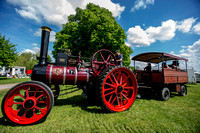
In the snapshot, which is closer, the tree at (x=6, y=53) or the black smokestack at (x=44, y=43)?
the black smokestack at (x=44, y=43)

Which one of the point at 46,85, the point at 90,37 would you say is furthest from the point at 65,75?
the point at 90,37

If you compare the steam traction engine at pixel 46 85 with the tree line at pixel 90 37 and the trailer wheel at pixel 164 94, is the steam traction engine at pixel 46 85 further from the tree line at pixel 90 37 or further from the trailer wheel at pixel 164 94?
the tree line at pixel 90 37

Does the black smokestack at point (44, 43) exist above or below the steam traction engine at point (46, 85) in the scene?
above

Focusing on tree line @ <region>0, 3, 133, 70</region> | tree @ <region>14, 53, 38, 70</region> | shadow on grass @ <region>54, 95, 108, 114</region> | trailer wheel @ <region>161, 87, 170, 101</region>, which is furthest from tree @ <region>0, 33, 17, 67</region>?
tree @ <region>14, 53, 38, 70</region>

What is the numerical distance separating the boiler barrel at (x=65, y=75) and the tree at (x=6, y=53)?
18.2m

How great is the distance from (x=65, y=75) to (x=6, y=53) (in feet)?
64.6

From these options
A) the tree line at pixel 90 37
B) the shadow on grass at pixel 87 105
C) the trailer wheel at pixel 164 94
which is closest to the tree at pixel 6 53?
the tree line at pixel 90 37

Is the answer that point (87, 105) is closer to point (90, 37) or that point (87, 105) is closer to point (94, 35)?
point (94, 35)

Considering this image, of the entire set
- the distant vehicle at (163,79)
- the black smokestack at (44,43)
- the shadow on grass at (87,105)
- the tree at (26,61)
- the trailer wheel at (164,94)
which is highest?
the tree at (26,61)

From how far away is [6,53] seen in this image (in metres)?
16.5

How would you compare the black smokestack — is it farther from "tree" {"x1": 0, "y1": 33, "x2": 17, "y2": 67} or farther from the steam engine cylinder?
"tree" {"x1": 0, "y1": 33, "x2": 17, "y2": 67}

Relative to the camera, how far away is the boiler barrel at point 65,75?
3.26m

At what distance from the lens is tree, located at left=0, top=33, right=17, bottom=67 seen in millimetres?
15827

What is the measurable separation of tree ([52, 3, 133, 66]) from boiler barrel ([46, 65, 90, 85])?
10114mm
